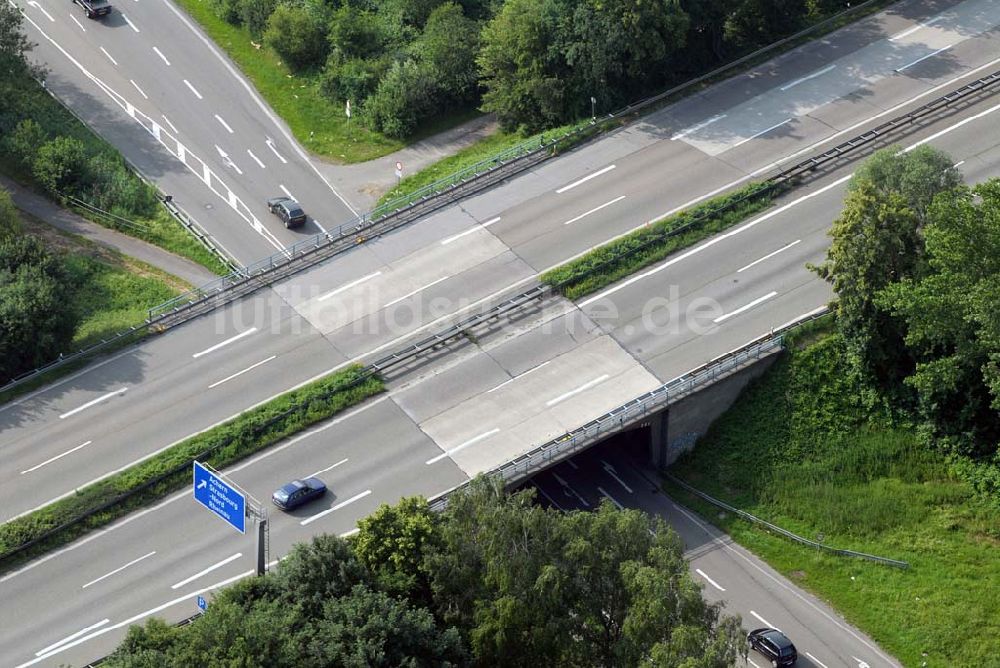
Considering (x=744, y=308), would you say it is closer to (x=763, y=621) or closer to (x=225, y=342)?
(x=763, y=621)

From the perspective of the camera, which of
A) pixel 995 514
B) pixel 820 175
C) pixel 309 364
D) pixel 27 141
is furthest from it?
pixel 27 141

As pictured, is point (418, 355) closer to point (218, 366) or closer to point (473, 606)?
point (218, 366)

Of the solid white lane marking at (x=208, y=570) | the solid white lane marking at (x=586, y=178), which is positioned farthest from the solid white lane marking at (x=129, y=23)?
the solid white lane marking at (x=208, y=570)

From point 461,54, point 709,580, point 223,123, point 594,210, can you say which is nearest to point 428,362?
point 594,210

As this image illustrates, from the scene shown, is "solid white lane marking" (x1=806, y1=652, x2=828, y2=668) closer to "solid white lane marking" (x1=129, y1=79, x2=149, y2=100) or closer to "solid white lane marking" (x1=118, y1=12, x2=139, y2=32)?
"solid white lane marking" (x1=129, y1=79, x2=149, y2=100)

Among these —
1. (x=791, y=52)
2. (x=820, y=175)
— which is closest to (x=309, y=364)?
(x=820, y=175)

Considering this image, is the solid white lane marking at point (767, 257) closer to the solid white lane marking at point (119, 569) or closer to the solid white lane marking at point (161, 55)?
the solid white lane marking at point (119, 569)
